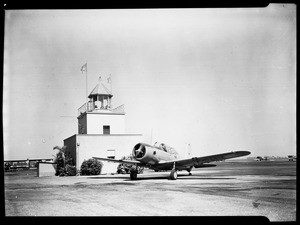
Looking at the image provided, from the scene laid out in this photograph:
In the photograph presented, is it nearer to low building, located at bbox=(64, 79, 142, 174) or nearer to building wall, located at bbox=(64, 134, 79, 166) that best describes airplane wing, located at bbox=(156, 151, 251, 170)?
low building, located at bbox=(64, 79, 142, 174)

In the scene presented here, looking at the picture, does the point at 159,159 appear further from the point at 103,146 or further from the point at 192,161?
the point at 103,146

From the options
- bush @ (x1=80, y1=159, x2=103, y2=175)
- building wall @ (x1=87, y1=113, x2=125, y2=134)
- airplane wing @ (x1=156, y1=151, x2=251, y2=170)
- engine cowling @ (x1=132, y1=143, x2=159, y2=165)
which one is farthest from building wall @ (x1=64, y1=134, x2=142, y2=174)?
engine cowling @ (x1=132, y1=143, x2=159, y2=165)

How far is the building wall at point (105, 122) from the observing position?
90.4 feet

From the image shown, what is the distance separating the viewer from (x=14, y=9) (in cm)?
869

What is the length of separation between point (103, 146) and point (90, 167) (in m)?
2.21

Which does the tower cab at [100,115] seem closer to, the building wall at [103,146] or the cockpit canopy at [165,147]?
the building wall at [103,146]

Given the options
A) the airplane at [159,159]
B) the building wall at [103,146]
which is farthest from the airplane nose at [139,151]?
the building wall at [103,146]

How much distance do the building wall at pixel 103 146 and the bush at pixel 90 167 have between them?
0.52m

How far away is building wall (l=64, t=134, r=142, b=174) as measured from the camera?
2541 cm

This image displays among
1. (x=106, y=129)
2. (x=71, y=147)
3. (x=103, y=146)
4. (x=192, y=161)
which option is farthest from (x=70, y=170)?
(x=192, y=161)

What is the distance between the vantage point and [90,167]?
81.5ft

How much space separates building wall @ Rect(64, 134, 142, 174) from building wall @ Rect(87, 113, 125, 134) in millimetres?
1589
